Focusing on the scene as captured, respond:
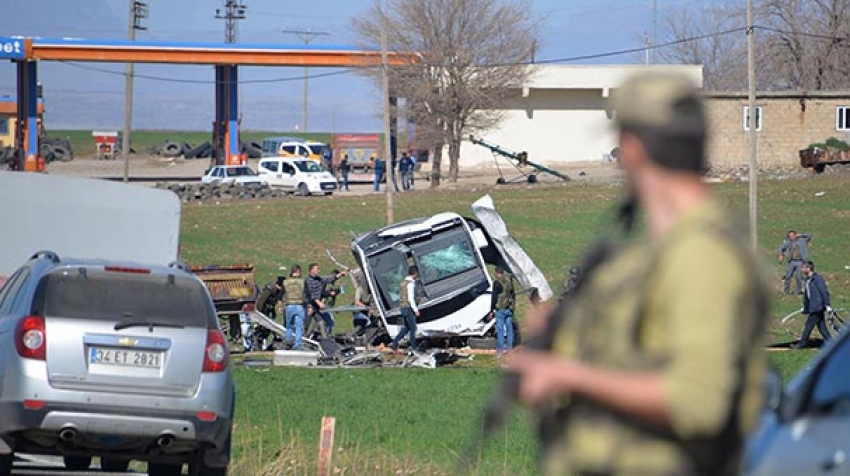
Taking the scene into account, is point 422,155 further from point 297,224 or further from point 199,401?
point 199,401

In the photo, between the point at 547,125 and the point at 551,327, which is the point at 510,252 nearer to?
the point at 551,327

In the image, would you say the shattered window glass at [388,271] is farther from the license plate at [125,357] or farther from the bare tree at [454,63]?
the bare tree at [454,63]

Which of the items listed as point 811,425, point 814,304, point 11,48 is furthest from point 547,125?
point 811,425

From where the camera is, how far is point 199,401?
1110cm

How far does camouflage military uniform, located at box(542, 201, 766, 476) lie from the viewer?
3385 millimetres

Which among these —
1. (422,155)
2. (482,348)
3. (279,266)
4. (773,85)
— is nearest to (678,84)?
(482,348)

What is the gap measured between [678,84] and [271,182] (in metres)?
62.7

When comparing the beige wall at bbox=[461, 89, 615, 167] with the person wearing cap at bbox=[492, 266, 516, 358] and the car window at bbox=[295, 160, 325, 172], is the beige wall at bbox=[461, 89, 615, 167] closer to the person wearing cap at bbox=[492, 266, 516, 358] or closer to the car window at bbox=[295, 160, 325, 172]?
the car window at bbox=[295, 160, 325, 172]

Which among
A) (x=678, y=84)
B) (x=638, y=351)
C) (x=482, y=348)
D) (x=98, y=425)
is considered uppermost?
(x=678, y=84)

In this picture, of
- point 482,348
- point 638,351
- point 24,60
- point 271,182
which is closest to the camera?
point 638,351

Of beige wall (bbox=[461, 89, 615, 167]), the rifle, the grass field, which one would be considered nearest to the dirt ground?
beige wall (bbox=[461, 89, 615, 167])

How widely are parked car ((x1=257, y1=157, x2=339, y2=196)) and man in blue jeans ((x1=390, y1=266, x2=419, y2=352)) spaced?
118 feet

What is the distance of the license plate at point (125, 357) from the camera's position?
35.9ft

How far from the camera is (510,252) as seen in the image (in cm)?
3052
